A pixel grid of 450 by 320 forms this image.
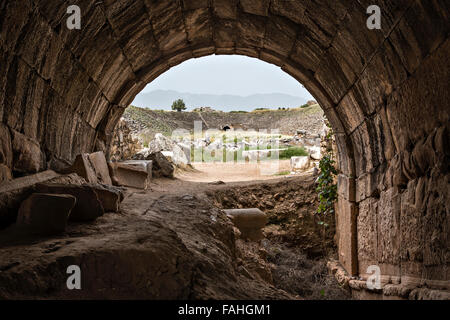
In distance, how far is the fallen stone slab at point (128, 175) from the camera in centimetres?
705

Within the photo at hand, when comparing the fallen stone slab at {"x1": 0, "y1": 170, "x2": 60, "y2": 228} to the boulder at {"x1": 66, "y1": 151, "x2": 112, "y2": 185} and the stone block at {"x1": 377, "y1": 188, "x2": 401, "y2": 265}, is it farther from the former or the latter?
the stone block at {"x1": 377, "y1": 188, "x2": 401, "y2": 265}

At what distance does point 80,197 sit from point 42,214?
48 cm

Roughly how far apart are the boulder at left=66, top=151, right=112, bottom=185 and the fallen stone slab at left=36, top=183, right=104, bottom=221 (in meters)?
1.29

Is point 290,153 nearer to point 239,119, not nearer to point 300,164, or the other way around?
point 300,164

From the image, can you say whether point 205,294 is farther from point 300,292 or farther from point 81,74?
point 300,292

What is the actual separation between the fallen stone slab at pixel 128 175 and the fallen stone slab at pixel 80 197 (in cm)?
366

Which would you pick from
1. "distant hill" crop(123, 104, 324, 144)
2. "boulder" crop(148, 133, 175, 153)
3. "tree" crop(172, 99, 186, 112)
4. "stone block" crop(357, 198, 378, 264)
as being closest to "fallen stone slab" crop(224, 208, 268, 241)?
"stone block" crop(357, 198, 378, 264)

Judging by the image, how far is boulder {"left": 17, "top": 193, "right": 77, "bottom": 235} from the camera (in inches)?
109

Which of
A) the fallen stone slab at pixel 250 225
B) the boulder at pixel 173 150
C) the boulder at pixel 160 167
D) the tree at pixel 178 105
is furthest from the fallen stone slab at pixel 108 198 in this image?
the tree at pixel 178 105

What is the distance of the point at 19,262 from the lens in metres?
2.12

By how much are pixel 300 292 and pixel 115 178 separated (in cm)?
412

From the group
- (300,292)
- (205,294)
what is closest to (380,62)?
(205,294)

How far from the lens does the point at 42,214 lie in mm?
2795

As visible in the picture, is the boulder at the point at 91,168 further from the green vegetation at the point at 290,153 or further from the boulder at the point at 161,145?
the green vegetation at the point at 290,153
